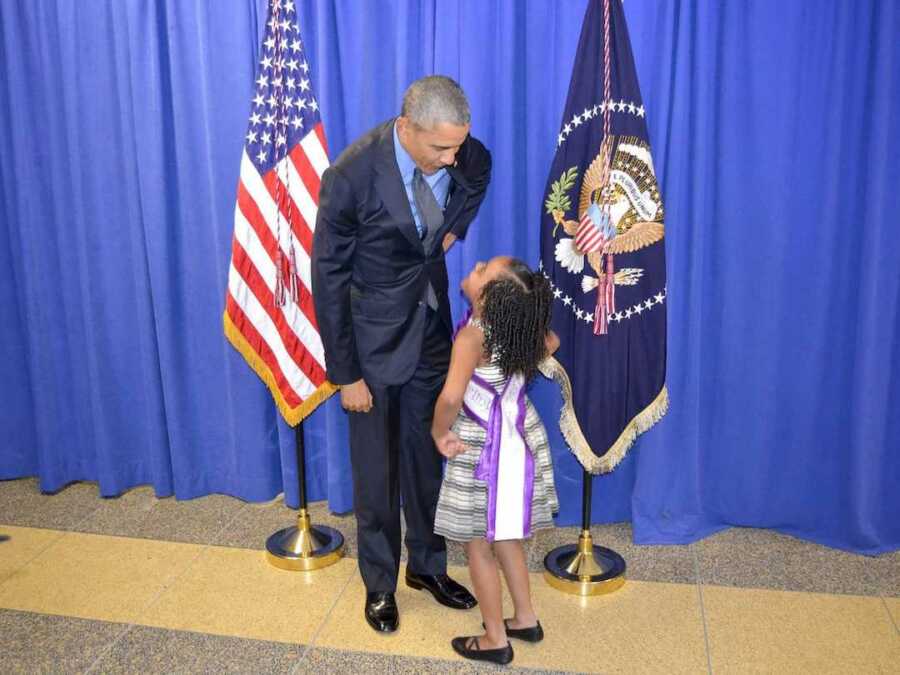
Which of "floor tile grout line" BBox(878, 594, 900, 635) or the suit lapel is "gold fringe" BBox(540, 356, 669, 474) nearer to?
the suit lapel

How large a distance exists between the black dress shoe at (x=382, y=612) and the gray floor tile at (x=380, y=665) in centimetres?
12

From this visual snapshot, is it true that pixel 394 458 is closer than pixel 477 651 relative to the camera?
No

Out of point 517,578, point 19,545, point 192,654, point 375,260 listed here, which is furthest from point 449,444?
point 19,545

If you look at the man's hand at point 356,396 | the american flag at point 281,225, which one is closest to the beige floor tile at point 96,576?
the american flag at point 281,225

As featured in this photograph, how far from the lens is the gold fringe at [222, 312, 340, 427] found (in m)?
2.95

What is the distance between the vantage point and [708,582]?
2732 millimetres

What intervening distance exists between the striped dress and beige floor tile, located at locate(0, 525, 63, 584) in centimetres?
173

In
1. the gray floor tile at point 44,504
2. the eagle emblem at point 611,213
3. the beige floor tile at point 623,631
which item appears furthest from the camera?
the gray floor tile at point 44,504

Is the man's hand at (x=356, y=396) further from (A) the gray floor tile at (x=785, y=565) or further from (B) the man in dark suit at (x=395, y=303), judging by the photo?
(A) the gray floor tile at (x=785, y=565)

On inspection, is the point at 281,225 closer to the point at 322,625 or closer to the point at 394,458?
the point at 394,458

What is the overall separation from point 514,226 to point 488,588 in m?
1.34

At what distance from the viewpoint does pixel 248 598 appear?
8.86ft

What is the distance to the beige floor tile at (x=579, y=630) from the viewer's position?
2324mm

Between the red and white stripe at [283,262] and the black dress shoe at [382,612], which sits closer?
the black dress shoe at [382,612]
